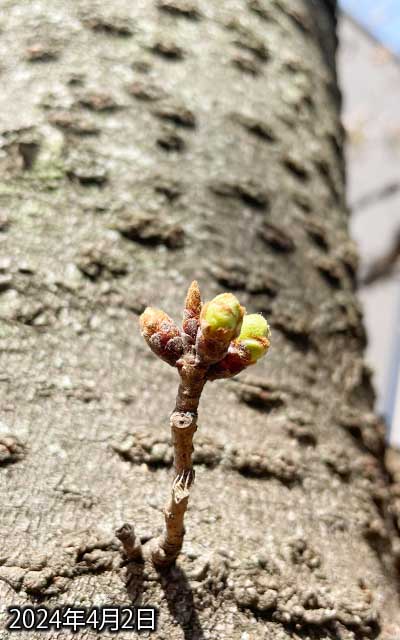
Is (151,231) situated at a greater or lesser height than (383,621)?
greater

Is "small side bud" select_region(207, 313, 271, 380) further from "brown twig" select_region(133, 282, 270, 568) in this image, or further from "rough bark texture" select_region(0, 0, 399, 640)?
"rough bark texture" select_region(0, 0, 399, 640)

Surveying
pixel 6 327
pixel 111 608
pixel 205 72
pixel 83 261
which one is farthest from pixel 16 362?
pixel 205 72

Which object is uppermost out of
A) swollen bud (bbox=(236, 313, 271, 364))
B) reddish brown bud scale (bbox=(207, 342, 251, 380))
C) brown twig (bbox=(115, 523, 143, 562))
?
swollen bud (bbox=(236, 313, 271, 364))

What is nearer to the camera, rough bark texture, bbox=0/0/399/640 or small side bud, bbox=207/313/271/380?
small side bud, bbox=207/313/271/380

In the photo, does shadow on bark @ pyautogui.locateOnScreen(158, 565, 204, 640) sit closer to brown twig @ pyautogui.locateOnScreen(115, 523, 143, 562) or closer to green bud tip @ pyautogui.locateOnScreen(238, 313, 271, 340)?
brown twig @ pyautogui.locateOnScreen(115, 523, 143, 562)

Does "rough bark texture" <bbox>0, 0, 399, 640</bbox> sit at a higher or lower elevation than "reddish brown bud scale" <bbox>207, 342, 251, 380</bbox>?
lower

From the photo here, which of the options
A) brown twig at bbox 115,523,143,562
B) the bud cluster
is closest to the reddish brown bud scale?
the bud cluster

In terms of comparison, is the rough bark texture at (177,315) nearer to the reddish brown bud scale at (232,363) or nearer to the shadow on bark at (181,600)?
the shadow on bark at (181,600)

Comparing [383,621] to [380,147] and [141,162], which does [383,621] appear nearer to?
[141,162]

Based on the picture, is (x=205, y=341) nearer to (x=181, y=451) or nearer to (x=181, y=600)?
(x=181, y=451)
